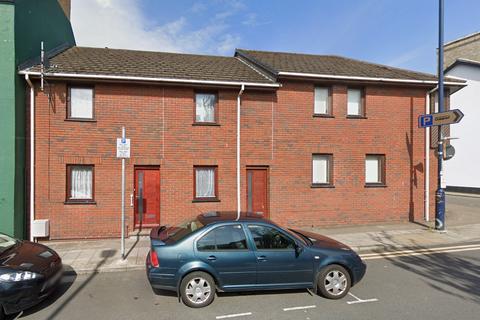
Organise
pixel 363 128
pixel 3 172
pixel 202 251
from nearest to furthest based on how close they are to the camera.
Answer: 1. pixel 202 251
2. pixel 3 172
3. pixel 363 128

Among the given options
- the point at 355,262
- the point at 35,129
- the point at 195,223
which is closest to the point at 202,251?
the point at 195,223

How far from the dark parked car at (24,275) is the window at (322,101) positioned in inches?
357

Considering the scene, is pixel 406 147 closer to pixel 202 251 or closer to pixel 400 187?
pixel 400 187

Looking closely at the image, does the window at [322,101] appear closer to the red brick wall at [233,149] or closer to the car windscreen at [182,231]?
the red brick wall at [233,149]

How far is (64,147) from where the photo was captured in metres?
8.88

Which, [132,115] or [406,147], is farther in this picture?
[406,147]

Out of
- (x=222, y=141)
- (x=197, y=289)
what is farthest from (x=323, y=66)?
(x=197, y=289)

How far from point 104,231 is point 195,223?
16.7 ft

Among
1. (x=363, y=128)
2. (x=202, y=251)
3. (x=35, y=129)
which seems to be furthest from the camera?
(x=363, y=128)

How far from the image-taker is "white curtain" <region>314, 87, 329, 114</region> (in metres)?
10.9

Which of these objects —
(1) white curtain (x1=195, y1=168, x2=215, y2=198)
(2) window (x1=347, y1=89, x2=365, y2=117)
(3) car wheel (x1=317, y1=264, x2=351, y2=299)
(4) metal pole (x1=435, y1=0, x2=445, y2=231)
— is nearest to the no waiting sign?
(1) white curtain (x1=195, y1=168, x2=215, y2=198)

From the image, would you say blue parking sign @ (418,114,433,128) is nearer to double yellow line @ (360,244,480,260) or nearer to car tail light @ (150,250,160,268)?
double yellow line @ (360,244,480,260)

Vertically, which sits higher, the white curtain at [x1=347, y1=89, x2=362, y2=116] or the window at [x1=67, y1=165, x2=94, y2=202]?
the white curtain at [x1=347, y1=89, x2=362, y2=116]

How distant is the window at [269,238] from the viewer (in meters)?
5.01
